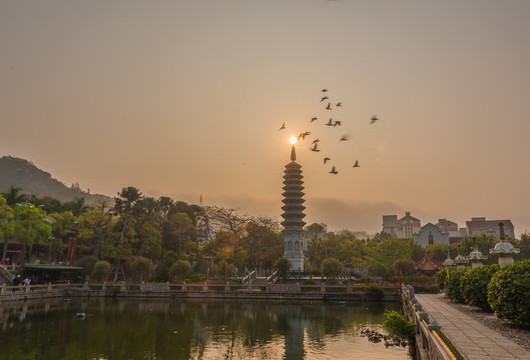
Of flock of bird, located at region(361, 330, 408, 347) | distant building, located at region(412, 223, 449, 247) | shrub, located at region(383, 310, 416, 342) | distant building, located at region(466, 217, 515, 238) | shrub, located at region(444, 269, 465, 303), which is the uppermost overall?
distant building, located at region(466, 217, 515, 238)

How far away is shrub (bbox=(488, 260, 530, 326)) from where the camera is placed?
46.4ft

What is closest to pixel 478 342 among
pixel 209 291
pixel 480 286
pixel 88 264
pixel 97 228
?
pixel 480 286

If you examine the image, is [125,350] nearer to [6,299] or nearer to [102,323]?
[102,323]

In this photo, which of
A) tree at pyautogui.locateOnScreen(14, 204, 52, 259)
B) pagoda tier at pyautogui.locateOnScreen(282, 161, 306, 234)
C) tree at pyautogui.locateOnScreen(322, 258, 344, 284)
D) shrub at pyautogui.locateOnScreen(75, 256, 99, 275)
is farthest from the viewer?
pagoda tier at pyautogui.locateOnScreen(282, 161, 306, 234)

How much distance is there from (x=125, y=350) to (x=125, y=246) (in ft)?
140

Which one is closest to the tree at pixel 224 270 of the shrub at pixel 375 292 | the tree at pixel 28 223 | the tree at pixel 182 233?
the tree at pixel 182 233

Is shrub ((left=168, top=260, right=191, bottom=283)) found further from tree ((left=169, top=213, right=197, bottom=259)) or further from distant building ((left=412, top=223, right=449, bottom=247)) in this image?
distant building ((left=412, top=223, right=449, bottom=247))

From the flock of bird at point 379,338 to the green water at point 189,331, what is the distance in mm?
485

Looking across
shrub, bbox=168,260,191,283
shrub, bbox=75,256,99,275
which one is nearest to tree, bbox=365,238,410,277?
shrub, bbox=168,260,191,283

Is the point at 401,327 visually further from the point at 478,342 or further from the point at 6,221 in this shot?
the point at 6,221

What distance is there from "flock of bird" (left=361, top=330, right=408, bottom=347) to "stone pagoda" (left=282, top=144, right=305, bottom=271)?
132 ft

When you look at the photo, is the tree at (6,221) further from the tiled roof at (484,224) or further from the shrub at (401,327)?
the tiled roof at (484,224)

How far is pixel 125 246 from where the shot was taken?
5853 centimetres

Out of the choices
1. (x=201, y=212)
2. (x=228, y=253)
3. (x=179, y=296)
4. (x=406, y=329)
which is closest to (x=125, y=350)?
(x=406, y=329)
